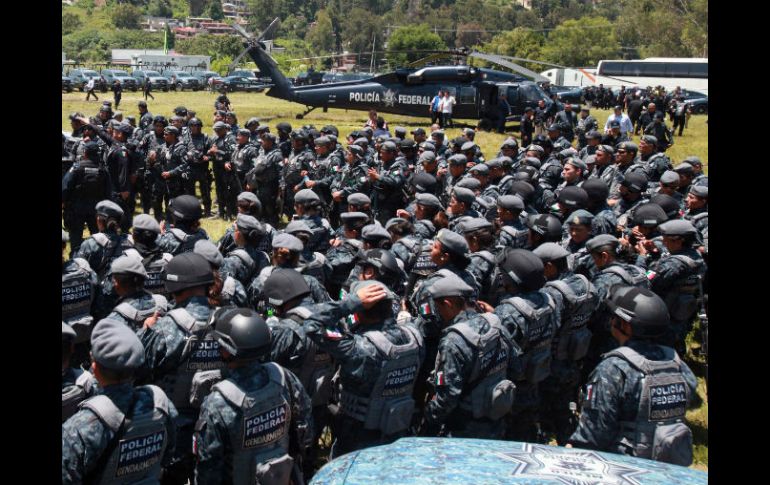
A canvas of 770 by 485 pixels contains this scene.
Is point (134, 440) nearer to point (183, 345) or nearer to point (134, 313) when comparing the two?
point (183, 345)

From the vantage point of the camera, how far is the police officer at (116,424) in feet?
12.3

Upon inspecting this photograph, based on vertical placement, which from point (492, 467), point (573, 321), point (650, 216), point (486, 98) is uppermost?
point (486, 98)

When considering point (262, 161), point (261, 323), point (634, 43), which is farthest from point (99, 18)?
point (261, 323)

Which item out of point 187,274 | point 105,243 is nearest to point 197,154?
point 105,243

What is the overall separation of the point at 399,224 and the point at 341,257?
78cm

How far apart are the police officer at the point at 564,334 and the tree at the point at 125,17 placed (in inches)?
5563

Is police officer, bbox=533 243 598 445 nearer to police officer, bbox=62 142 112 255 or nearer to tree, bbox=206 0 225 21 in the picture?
police officer, bbox=62 142 112 255

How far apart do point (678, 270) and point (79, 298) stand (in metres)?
5.87

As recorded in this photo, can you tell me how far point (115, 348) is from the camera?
3.97 metres

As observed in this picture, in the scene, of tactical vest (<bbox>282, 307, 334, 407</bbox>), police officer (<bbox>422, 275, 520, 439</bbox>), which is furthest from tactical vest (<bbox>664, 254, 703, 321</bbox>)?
tactical vest (<bbox>282, 307, 334, 407</bbox>)

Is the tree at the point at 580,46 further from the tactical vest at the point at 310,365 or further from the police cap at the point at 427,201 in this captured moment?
the tactical vest at the point at 310,365

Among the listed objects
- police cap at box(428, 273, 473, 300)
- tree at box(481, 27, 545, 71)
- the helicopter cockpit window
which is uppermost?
tree at box(481, 27, 545, 71)

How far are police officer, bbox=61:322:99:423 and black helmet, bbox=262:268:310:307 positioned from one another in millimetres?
1295

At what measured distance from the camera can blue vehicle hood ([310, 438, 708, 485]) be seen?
373cm
